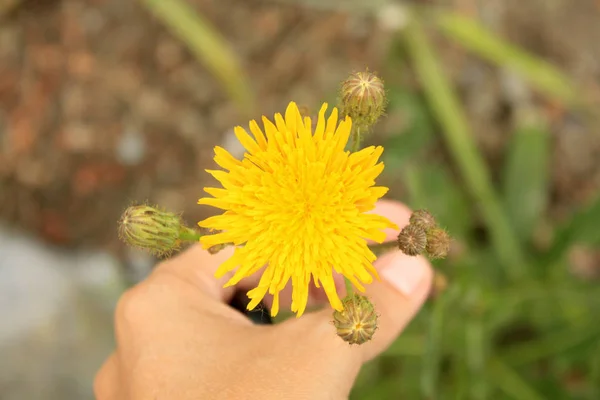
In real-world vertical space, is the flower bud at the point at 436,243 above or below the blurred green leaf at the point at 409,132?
below

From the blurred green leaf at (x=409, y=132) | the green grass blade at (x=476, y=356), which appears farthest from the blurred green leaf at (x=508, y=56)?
the green grass blade at (x=476, y=356)

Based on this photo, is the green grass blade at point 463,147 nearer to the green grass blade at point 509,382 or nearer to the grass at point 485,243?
the grass at point 485,243

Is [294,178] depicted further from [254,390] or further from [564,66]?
[564,66]

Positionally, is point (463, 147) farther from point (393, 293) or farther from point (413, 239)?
point (413, 239)

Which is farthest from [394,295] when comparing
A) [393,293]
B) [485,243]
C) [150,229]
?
[485,243]

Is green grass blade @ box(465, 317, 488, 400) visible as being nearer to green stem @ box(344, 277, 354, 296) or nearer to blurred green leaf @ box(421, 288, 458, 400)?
blurred green leaf @ box(421, 288, 458, 400)

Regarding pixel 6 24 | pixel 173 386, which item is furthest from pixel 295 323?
pixel 6 24

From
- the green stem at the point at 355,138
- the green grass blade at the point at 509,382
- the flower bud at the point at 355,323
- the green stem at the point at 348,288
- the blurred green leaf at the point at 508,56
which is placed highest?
the blurred green leaf at the point at 508,56
